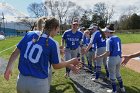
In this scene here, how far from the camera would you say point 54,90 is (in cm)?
973

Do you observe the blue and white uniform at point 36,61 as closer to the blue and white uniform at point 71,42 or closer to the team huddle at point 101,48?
the team huddle at point 101,48

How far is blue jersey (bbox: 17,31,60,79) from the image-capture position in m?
4.86

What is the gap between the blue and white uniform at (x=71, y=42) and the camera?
11.9 m

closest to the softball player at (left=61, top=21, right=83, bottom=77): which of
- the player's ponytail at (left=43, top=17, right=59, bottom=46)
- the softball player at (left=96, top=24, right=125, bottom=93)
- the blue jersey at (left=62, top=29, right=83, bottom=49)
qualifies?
the blue jersey at (left=62, top=29, right=83, bottom=49)

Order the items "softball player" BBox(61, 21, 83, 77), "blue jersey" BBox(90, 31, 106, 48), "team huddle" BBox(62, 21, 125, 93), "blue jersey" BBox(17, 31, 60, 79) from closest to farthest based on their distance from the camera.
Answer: "blue jersey" BBox(17, 31, 60, 79)
"team huddle" BBox(62, 21, 125, 93)
"blue jersey" BBox(90, 31, 106, 48)
"softball player" BBox(61, 21, 83, 77)

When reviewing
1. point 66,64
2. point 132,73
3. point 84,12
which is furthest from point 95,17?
point 66,64

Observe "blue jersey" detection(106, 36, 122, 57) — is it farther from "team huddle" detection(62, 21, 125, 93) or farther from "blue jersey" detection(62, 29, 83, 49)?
"blue jersey" detection(62, 29, 83, 49)

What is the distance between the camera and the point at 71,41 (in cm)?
1197

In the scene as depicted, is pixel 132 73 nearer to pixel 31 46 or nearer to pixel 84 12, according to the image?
pixel 31 46

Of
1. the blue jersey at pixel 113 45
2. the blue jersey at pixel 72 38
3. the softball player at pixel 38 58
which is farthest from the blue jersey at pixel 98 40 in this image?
the softball player at pixel 38 58

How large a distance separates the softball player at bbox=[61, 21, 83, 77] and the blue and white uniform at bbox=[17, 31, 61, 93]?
6855 millimetres

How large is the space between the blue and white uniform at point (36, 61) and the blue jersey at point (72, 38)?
6.90 metres

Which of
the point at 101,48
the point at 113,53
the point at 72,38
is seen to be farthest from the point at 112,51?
the point at 72,38

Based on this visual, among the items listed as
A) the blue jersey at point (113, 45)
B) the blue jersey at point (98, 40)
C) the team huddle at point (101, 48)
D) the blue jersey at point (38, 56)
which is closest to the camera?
the blue jersey at point (38, 56)
